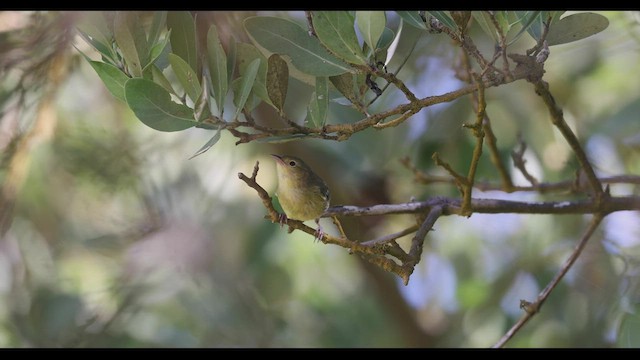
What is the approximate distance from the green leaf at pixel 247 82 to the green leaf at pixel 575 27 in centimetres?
58

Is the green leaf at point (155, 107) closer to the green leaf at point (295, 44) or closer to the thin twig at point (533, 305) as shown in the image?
the green leaf at point (295, 44)

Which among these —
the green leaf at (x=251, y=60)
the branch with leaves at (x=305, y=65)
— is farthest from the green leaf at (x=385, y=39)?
the green leaf at (x=251, y=60)

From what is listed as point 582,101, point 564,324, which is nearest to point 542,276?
point 564,324

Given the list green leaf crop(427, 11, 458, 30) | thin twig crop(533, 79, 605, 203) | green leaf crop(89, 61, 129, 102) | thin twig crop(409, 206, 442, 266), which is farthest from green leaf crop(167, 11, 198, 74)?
thin twig crop(533, 79, 605, 203)

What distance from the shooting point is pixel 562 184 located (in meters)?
2.60

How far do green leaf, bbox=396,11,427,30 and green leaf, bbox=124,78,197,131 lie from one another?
441mm

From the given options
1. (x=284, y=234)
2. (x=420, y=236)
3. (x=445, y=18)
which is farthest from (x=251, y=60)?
(x=284, y=234)

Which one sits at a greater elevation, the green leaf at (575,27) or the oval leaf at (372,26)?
the green leaf at (575,27)

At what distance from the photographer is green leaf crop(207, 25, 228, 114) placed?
1.53 meters

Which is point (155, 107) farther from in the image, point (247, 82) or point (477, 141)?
point (477, 141)

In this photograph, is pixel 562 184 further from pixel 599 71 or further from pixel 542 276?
pixel 599 71

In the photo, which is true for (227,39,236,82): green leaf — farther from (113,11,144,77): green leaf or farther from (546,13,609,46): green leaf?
(546,13,609,46): green leaf

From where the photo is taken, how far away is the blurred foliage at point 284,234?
11.3 ft
